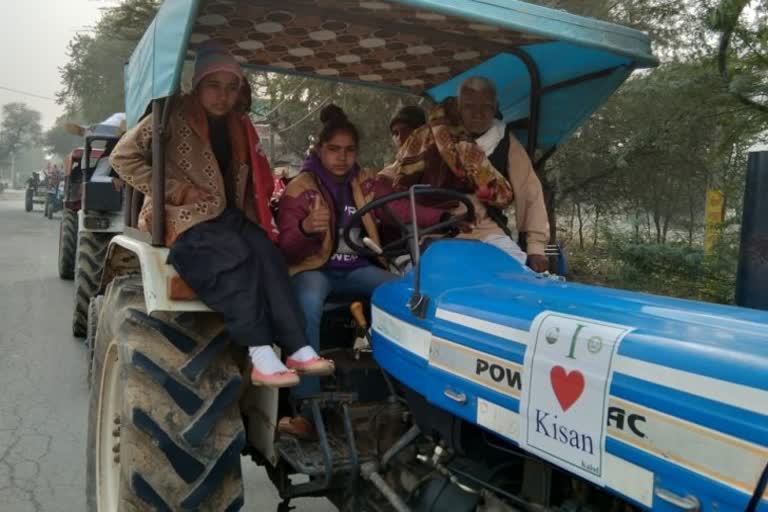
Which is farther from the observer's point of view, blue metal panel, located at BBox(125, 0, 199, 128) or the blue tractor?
blue metal panel, located at BBox(125, 0, 199, 128)

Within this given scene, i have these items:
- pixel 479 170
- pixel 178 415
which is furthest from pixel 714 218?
pixel 178 415

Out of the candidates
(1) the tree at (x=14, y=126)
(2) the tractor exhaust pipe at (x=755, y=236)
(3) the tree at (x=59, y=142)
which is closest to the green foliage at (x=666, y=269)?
(2) the tractor exhaust pipe at (x=755, y=236)

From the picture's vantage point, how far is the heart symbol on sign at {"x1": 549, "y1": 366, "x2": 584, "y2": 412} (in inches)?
73.0

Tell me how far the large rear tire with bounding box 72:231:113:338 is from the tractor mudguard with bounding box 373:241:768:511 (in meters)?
5.69

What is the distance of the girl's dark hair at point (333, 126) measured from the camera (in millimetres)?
3508

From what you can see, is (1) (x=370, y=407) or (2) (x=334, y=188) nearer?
(1) (x=370, y=407)

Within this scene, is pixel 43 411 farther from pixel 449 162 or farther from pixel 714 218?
pixel 714 218

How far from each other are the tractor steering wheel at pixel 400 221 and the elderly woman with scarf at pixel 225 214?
1.17 ft

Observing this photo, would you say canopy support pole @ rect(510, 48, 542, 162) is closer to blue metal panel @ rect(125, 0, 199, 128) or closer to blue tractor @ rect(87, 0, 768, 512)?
blue tractor @ rect(87, 0, 768, 512)

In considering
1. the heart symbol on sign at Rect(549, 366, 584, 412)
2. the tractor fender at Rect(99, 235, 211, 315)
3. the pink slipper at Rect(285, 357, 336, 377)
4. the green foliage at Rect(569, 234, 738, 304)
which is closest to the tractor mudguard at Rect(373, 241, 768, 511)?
the heart symbol on sign at Rect(549, 366, 584, 412)

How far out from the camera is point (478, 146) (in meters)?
3.65

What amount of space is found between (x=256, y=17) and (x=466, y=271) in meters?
1.58

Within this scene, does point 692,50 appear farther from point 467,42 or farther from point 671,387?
point 671,387

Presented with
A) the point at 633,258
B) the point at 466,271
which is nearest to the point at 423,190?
the point at 466,271
